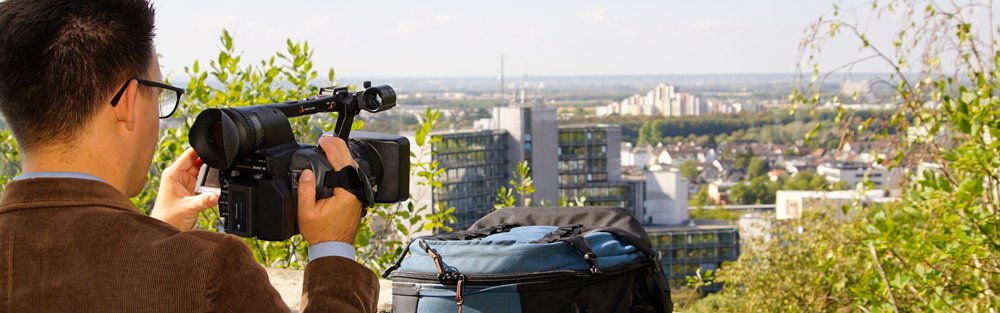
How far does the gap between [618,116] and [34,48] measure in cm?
5239

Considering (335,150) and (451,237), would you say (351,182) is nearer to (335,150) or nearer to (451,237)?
(335,150)

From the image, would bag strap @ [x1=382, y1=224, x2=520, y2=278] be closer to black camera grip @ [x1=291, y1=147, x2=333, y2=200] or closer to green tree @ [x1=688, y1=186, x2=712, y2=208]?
black camera grip @ [x1=291, y1=147, x2=333, y2=200]

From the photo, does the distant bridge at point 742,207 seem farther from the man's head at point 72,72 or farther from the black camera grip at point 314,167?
the man's head at point 72,72

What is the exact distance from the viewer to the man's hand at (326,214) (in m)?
0.99

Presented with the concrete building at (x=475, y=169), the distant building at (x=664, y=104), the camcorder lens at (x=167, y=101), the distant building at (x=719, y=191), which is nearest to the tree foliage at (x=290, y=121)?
the camcorder lens at (x=167, y=101)

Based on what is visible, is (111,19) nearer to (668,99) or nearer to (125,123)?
(125,123)

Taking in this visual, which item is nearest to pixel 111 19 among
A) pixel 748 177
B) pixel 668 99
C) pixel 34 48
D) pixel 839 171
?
pixel 34 48

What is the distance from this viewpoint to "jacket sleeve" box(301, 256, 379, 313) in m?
0.93

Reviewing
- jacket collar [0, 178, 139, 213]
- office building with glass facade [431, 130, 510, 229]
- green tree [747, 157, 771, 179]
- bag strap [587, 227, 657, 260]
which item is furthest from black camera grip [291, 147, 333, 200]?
green tree [747, 157, 771, 179]

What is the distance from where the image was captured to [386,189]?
1.25m

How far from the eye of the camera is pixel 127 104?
878 mm

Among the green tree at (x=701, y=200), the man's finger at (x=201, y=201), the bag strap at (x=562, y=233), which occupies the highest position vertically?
the man's finger at (x=201, y=201)

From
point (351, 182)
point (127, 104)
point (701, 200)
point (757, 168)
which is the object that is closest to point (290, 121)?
point (351, 182)

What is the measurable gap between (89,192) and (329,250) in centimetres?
22
